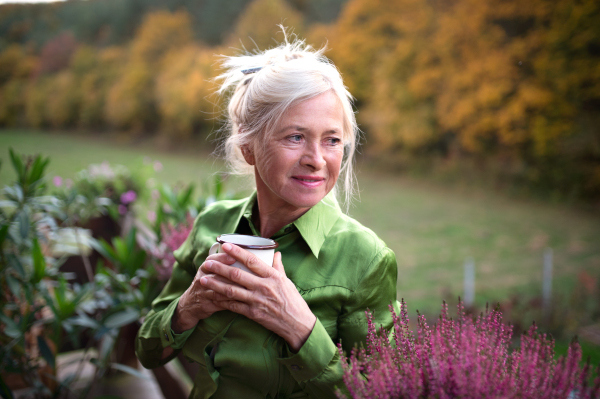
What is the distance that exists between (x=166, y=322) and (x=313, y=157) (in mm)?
521

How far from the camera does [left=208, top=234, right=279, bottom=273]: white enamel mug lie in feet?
2.72

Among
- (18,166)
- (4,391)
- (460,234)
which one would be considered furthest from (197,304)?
(460,234)

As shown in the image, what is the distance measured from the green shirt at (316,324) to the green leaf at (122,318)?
0.79 m

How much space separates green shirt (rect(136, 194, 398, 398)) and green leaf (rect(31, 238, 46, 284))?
976 mm

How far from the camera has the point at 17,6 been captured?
8.59 meters

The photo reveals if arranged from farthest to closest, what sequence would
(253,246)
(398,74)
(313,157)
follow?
(398,74) < (313,157) < (253,246)

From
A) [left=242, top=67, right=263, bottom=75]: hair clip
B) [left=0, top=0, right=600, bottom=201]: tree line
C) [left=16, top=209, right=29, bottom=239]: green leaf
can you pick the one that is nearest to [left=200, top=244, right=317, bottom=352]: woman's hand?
[left=242, top=67, right=263, bottom=75]: hair clip

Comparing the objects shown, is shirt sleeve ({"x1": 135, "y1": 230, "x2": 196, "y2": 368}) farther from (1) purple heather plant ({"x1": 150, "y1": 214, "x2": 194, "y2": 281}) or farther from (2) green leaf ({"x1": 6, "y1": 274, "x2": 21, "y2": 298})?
(2) green leaf ({"x1": 6, "y1": 274, "x2": 21, "y2": 298})

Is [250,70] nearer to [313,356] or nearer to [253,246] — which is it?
[253,246]

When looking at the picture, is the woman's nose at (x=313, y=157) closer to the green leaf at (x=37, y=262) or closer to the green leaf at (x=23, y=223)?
the green leaf at (x=37, y=262)

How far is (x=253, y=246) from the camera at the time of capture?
0.82 metres

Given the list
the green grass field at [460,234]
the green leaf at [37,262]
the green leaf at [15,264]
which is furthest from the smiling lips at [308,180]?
the green grass field at [460,234]

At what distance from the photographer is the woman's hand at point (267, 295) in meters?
0.83

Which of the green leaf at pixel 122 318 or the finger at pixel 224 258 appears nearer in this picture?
the finger at pixel 224 258
